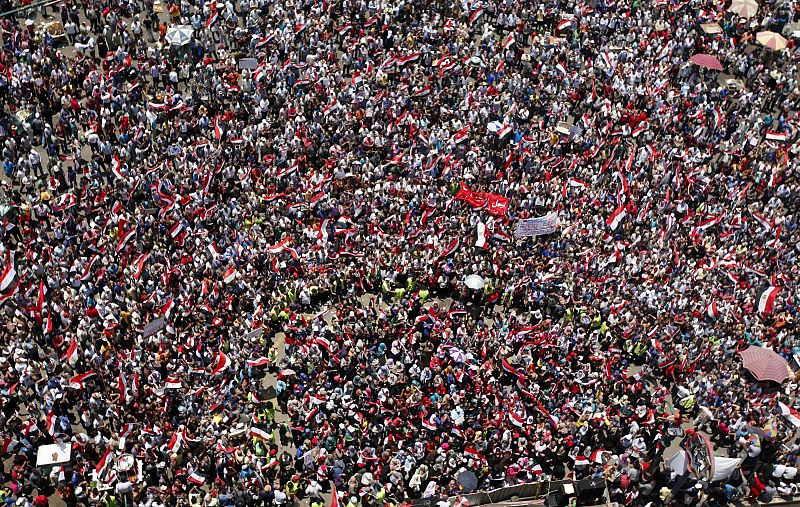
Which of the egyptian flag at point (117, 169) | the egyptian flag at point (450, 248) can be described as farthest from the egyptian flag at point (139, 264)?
the egyptian flag at point (450, 248)

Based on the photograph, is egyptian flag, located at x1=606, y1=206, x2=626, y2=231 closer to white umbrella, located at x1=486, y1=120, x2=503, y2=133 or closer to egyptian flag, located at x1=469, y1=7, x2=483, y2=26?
white umbrella, located at x1=486, y1=120, x2=503, y2=133

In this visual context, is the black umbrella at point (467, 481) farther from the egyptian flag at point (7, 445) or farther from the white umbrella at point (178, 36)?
the white umbrella at point (178, 36)

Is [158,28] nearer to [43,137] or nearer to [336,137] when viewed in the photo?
[43,137]

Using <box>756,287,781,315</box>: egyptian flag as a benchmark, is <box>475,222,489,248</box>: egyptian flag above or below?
above

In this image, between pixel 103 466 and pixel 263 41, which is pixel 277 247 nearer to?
pixel 103 466

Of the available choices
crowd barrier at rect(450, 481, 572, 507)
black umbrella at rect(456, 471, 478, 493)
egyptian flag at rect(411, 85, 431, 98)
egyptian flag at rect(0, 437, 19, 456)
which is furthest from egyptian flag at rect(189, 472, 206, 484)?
egyptian flag at rect(411, 85, 431, 98)

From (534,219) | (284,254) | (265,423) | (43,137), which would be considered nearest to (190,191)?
(284,254)
